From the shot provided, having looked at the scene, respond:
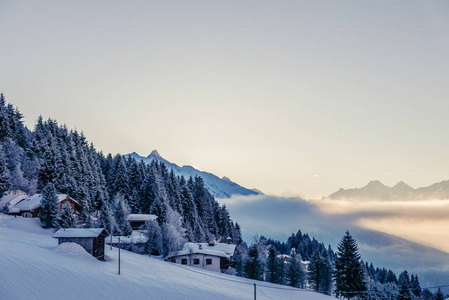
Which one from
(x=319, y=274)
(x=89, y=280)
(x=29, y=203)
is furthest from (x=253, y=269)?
(x=29, y=203)

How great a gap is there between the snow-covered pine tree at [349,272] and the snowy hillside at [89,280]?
43.2 feet

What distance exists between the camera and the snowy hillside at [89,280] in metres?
21.9

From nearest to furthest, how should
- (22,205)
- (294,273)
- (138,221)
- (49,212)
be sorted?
(49,212)
(22,205)
(294,273)
(138,221)

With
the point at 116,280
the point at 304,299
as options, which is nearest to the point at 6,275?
the point at 116,280

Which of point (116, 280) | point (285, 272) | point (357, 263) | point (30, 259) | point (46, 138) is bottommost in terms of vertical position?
point (285, 272)

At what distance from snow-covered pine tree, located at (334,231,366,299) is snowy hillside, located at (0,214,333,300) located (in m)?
13.2

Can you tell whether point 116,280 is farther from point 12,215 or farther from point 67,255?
point 12,215

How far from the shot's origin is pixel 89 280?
87.2 feet

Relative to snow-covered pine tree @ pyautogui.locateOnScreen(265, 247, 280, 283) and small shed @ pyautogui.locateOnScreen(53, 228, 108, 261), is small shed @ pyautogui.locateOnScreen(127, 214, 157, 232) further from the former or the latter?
small shed @ pyautogui.locateOnScreen(53, 228, 108, 261)

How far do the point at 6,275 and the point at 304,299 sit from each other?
35.3 metres

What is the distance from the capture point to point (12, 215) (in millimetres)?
62469

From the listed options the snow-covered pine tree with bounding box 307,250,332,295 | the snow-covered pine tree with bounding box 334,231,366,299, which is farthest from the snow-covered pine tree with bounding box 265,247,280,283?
the snow-covered pine tree with bounding box 334,231,366,299

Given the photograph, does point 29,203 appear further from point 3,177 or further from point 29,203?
point 3,177

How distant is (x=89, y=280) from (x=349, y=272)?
44.5 metres
